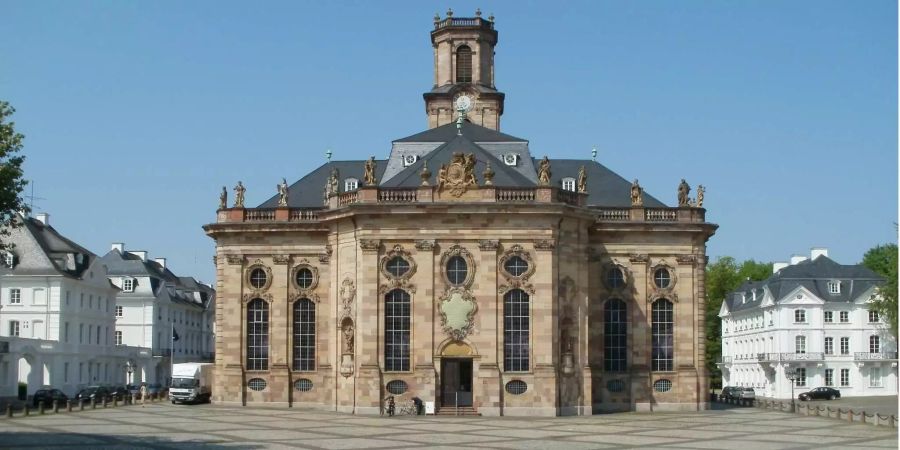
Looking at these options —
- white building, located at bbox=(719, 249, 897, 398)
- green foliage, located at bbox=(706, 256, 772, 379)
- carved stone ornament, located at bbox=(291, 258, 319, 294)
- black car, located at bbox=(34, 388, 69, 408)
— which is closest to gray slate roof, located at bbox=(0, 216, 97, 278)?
black car, located at bbox=(34, 388, 69, 408)

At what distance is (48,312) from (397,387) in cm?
3409

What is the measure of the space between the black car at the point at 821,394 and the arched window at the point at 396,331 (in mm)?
43195

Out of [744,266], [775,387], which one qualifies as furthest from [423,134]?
[744,266]

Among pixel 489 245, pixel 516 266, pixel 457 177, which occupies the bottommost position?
pixel 516 266

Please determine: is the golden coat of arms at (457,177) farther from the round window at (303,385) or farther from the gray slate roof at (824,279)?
the gray slate roof at (824,279)

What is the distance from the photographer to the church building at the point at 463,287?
58.2 metres

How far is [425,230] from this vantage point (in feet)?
193

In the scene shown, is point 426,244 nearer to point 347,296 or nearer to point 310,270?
point 347,296

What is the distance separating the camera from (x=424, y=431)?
4716 cm

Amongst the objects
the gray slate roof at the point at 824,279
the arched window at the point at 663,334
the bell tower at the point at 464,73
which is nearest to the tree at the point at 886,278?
the gray slate roof at the point at 824,279

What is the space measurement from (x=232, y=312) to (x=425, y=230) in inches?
509

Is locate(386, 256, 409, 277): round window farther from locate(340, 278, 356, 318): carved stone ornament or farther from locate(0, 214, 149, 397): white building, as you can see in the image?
locate(0, 214, 149, 397): white building

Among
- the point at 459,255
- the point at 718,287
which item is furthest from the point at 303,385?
the point at 718,287

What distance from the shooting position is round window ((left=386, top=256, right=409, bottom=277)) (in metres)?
59.0
